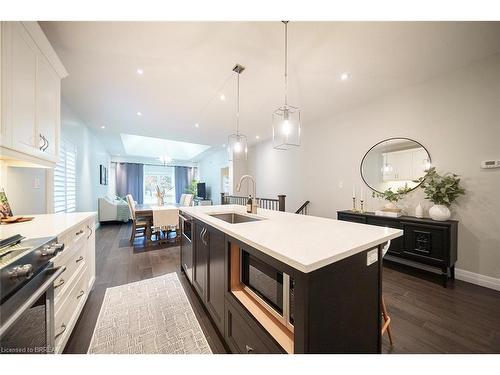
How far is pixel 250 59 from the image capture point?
2.19m

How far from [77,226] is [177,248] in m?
2.37

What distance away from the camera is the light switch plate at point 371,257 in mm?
997

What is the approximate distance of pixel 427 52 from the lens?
2094 mm

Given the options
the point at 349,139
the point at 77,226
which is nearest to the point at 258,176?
the point at 349,139

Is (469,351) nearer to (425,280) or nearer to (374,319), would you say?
(374,319)

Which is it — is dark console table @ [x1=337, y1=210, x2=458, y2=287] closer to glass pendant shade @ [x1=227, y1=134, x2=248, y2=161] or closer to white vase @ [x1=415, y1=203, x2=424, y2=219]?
white vase @ [x1=415, y1=203, x2=424, y2=219]

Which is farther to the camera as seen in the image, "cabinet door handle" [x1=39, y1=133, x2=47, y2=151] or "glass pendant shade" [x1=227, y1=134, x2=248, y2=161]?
"glass pendant shade" [x1=227, y1=134, x2=248, y2=161]

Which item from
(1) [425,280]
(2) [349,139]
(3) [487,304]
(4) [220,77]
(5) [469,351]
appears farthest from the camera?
(2) [349,139]

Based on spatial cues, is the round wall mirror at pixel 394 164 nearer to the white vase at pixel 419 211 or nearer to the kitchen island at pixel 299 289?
the white vase at pixel 419 211

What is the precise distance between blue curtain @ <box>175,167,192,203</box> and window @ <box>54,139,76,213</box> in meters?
6.24

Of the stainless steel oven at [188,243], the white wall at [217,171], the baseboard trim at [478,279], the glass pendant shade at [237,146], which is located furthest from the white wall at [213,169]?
the baseboard trim at [478,279]

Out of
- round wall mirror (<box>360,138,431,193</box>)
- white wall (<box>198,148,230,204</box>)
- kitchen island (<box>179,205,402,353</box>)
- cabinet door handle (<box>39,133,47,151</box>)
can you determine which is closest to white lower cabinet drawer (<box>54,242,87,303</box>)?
cabinet door handle (<box>39,133,47,151</box>)

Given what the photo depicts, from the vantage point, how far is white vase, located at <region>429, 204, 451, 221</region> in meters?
2.35

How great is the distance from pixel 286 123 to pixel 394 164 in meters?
2.28
